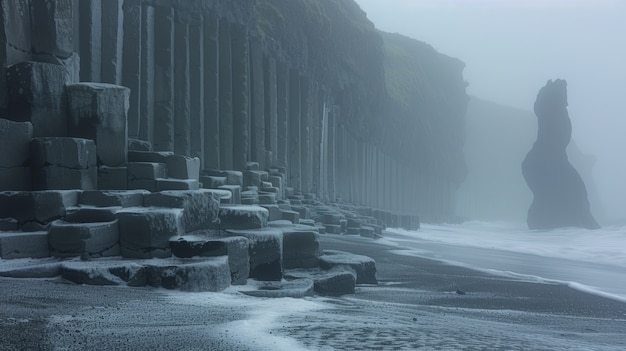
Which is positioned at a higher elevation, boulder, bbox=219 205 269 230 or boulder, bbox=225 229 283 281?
boulder, bbox=219 205 269 230

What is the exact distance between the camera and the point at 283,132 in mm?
20984

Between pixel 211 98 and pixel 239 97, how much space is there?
1161 mm

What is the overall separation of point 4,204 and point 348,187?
1086 inches

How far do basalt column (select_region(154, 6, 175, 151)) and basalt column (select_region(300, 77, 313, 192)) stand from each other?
33.3 feet

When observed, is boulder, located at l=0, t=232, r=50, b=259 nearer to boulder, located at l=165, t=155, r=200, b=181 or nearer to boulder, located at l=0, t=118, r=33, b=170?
boulder, located at l=0, t=118, r=33, b=170

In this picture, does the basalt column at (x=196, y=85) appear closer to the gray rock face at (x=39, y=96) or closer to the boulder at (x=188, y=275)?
the gray rock face at (x=39, y=96)

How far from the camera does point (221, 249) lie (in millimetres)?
6309

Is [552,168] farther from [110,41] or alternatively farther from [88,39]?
[88,39]

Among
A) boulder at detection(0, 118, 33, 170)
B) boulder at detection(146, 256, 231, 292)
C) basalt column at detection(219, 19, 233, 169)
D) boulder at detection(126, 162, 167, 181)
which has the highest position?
basalt column at detection(219, 19, 233, 169)

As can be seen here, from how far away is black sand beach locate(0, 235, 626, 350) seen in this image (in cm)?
376

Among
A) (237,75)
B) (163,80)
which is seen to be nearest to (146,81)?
(163,80)

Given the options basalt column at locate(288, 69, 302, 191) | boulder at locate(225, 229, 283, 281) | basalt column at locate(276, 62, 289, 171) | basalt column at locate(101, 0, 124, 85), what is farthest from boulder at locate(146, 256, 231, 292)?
basalt column at locate(288, 69, 302, 191)

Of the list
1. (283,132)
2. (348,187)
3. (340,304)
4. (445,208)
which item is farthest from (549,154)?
(340,304)

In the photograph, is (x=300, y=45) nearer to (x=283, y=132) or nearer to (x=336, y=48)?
(x=283, y=132)
